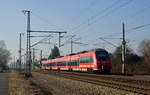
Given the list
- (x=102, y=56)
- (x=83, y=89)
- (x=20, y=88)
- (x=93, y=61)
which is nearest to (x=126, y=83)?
(x=83, y=89)

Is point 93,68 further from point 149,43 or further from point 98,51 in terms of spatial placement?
point 149,43

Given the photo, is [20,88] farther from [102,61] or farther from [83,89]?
[102,61]

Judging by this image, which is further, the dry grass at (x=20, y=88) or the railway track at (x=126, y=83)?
the dry grass at (x=20, y=88)

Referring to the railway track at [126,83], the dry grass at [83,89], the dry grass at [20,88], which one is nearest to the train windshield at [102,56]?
the railway track at [126,83]

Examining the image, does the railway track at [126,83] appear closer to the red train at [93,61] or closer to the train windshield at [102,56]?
the red train at [93,61]

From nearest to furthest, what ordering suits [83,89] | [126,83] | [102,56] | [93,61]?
[83,89], [126,83], [102,56], [93,61]

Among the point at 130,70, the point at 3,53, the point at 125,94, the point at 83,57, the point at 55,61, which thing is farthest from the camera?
the point at 3,53

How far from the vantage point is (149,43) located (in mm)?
68000

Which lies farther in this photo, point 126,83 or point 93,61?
point 93,61

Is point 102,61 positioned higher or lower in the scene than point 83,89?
higher

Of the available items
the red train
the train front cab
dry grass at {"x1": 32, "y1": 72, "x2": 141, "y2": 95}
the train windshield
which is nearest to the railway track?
dry grass at {"x1": 32, "y1": 72, "x2": 141, "y2": 95}

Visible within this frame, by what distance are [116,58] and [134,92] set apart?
44.0 meters

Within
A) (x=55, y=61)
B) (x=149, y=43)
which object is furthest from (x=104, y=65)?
(x=149, y=43)

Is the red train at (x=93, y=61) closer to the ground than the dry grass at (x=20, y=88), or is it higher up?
higher up
